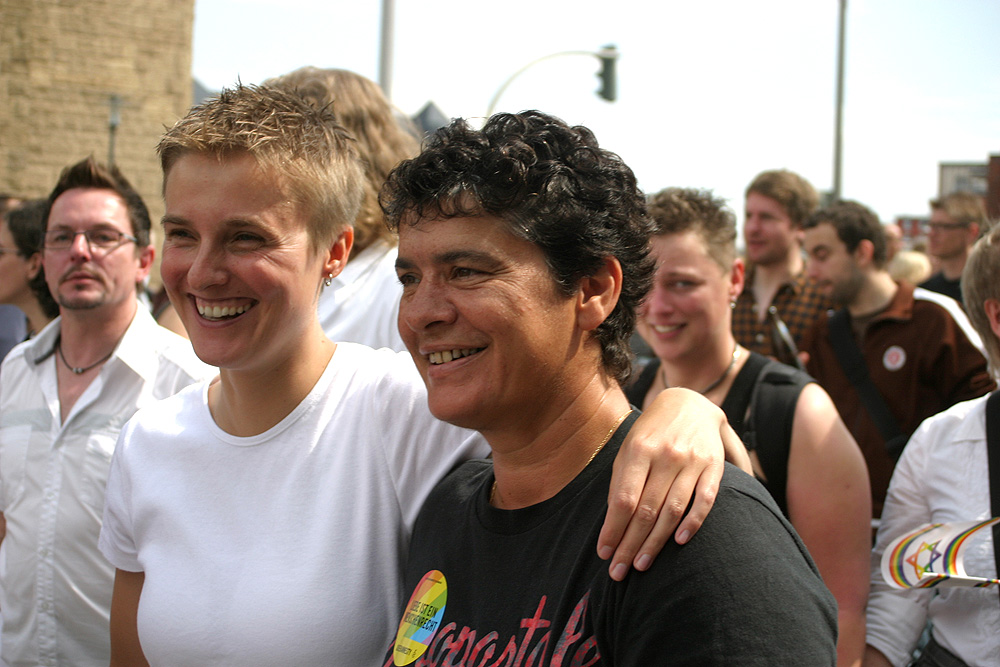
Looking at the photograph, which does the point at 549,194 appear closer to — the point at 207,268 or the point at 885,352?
the point at 207,268

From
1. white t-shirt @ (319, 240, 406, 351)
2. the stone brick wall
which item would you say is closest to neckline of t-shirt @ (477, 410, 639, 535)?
white t-shirt @ (319, 240, 406, 351)

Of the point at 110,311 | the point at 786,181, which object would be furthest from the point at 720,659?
the point at 786,181

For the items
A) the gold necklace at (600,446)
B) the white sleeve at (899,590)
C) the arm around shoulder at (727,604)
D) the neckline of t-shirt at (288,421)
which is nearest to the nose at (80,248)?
the neckline of t-shirt at (288,421)

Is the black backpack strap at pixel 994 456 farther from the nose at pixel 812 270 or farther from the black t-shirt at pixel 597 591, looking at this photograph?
the nose at pixel 812 270

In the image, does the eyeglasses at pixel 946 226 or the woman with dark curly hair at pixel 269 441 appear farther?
the eyeglasses at pixel 946 226

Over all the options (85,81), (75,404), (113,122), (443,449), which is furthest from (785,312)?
(85,81)

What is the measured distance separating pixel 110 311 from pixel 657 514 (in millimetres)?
2492

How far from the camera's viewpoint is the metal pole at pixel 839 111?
14234 millimetres

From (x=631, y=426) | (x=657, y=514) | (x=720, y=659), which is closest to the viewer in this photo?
(x=720, y=659)

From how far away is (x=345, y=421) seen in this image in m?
1.90

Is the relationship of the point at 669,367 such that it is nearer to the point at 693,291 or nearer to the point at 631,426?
the point at 693,291

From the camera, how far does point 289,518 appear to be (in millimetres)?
1794

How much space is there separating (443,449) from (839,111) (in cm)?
1465

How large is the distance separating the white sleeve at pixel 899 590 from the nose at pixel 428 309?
64.4 inches
